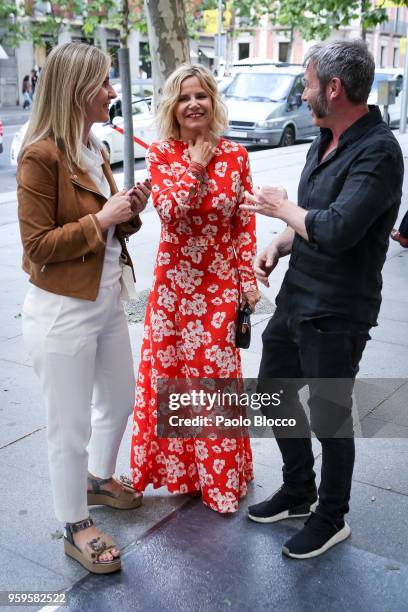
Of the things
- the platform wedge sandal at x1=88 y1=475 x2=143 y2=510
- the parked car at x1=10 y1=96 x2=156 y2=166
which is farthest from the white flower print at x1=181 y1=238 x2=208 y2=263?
the parked car at x1=10 y1=96 x2=156 y2=166

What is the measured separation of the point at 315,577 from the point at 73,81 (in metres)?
2.10

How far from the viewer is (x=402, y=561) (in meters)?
2.95

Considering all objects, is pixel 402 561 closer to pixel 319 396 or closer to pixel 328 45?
pixel 319 396

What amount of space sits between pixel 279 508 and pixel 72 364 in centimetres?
118

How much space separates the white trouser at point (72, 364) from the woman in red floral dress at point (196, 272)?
0.29 m

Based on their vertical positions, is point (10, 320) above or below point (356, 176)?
below

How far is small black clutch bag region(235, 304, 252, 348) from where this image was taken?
3195 millimetres

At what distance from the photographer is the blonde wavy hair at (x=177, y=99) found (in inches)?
123

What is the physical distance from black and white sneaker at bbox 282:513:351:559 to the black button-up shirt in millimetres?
880

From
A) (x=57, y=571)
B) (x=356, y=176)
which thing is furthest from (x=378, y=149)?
(x=57, y=571)

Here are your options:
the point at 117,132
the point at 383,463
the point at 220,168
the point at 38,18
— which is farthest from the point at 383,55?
the point at 220,168

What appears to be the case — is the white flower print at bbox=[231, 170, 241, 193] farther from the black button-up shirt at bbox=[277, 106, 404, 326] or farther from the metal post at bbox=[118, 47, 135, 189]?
the metal post at bbox=[118, 47, 135, 189]

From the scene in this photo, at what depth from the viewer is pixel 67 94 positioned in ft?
8.55

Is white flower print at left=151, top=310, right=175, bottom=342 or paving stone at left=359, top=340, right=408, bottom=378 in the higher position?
white flower print at left=151, top=310, right=175, bottom=342
